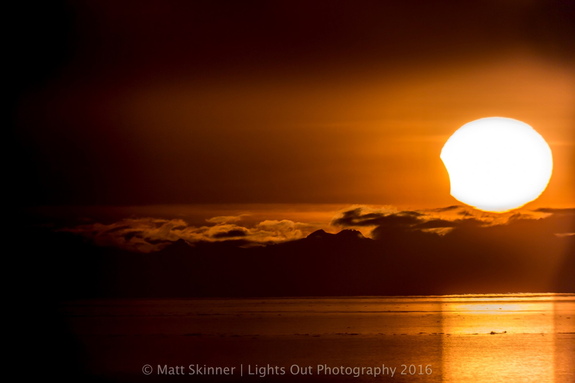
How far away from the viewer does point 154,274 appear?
392 ft

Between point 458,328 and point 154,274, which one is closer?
point 458,328

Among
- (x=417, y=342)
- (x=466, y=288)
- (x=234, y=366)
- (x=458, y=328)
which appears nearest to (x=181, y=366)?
(x=234, y=366)

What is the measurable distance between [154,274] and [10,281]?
35.7 m

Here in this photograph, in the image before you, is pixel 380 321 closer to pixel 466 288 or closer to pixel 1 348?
pixel 1 348

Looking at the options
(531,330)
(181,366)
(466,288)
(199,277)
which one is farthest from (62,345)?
(199,277)

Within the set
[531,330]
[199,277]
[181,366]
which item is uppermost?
[199,277]

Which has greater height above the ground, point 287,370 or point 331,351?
point 331,351

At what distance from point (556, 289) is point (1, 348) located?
274ft

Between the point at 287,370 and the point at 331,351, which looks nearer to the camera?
the point at 287,370

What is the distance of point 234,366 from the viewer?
870 inches

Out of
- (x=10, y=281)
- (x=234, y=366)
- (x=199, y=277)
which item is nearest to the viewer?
(x=234, y=366)

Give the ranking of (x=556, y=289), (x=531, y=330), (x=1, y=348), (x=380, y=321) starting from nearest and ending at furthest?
(x=1, y=348) → (x=531, y=330) → (x=380, y=321) → (x=556, y=289)

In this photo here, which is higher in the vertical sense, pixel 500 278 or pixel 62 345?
pixel 500 278

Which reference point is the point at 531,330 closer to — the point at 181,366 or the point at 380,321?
the point at 380,321
